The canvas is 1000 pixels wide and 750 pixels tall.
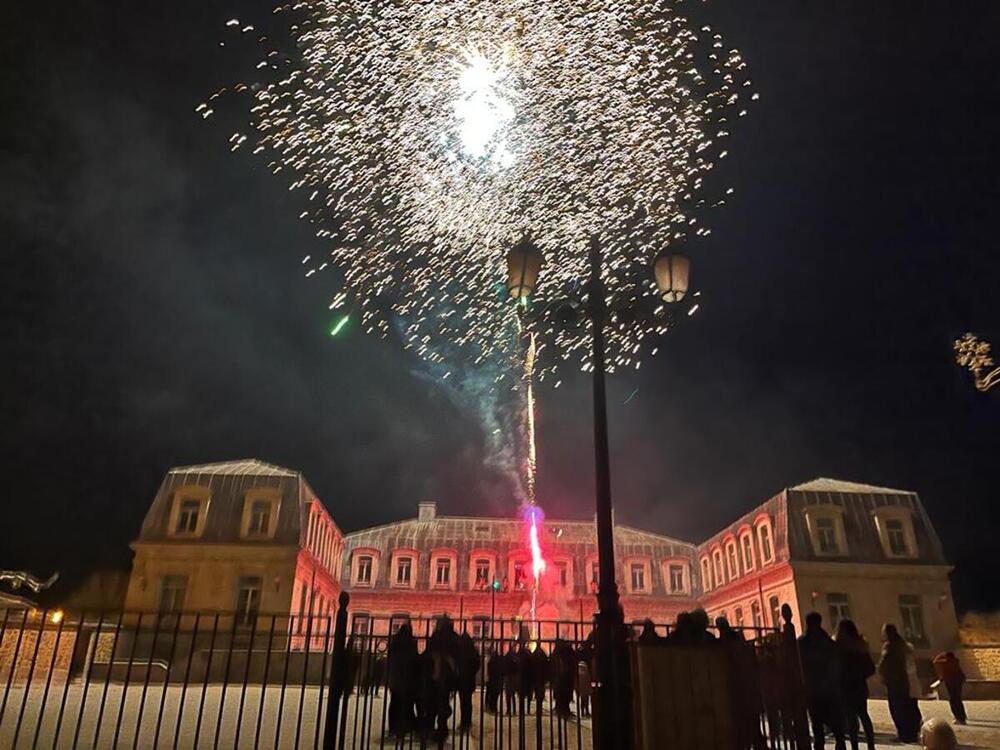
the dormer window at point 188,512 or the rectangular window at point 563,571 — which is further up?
the dormer window at point 188,512

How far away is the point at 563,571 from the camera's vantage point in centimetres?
4306

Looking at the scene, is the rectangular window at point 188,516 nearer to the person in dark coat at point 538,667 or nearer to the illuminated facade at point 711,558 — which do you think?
the illuminated facade at point 711,558

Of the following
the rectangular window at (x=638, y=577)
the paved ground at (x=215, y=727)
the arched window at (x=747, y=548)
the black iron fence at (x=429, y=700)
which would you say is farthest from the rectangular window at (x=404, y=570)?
the paved ground at (x=215, y=727)

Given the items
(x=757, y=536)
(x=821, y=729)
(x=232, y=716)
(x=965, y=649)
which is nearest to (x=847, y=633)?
(x=821, y=729)

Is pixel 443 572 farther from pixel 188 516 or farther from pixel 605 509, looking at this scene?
pixel 605 509

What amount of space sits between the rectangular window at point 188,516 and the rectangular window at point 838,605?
29585 millimetres

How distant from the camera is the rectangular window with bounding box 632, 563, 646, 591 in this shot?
42281mm

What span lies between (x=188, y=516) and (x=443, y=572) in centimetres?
1635

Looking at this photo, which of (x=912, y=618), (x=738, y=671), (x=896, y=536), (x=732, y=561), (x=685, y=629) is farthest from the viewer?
(x=732, y=561)

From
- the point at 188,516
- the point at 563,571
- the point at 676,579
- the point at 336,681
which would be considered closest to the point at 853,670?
the point at 336,681

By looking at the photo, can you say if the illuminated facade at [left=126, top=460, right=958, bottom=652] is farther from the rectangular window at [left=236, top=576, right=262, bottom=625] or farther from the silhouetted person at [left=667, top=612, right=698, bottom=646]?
the silhouetted person at [left=667, top=612, right=698, bottom=646]

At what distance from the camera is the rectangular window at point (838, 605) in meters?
29.6

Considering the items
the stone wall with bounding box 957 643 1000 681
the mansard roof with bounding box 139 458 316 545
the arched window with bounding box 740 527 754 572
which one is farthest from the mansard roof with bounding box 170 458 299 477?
the stone wall with bounding box 957 643 1000 681

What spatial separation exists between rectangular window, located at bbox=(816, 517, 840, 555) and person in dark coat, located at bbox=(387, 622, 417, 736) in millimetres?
27376
